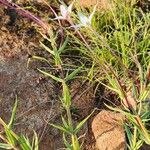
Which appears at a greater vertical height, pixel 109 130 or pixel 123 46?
pixel 123 46

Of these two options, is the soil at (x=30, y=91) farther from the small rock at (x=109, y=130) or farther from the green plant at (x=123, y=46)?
the green plant at (x=123, y=46)

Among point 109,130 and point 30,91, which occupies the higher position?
point 30,91

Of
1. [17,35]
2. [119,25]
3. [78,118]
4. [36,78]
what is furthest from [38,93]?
[119,25]

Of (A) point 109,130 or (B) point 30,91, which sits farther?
(B) point 30,91

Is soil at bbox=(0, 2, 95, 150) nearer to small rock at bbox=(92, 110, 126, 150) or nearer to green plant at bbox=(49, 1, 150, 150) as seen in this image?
small rock at bbox=(92, 110, 126, 150)

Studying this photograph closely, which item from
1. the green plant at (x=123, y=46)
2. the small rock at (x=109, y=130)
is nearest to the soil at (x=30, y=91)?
the small rock at (x=109, y=130)

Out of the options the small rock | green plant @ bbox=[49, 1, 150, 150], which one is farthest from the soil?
green plant @ bbox=[49, 1, 150, 150]

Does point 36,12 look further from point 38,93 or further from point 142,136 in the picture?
point 142,136
